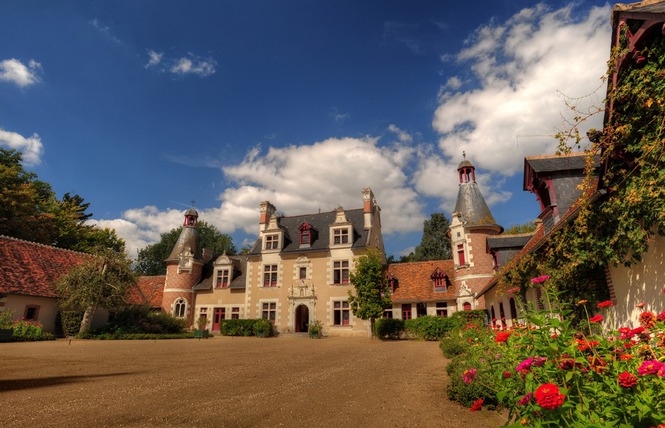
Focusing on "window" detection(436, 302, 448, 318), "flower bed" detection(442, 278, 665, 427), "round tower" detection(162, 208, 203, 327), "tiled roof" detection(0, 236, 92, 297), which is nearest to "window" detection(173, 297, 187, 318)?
"round tower" detection(162, 208, 203, 327)

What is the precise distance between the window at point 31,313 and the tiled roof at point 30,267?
2.64 feet

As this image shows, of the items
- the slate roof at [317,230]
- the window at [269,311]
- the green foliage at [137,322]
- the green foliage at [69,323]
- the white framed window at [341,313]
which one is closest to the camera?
the green foliage at [69,323]

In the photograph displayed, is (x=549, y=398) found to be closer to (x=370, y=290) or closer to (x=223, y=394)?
(x=223, y=394)

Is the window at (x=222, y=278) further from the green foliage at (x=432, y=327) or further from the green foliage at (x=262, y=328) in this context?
the green foliage at (x=432, y=327)

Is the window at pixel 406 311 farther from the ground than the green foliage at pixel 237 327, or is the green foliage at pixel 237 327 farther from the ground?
the window at pixel 406 311

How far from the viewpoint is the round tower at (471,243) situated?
77.0ft

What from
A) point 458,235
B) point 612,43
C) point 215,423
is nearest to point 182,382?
point 215,423

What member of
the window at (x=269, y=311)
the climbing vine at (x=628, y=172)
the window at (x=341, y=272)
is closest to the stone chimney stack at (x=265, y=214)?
the window at (x=269, y=311)

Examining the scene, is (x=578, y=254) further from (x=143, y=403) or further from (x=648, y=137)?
(x=143, y=403)

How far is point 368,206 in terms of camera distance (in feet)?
101

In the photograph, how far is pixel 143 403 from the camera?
602 centimetres

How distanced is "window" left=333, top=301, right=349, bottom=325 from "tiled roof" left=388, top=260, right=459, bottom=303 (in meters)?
4.00

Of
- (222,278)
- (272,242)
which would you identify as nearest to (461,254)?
(272,242)

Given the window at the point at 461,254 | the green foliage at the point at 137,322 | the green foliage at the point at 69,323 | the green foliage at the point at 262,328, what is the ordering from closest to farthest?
the green foliage at the point at 69,323 → the green foliage at the point at 137,322 → the window at the point at 461,254 → the green foliage at the point at 262,328
